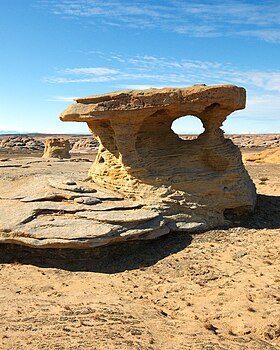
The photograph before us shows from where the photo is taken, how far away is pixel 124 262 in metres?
11.6

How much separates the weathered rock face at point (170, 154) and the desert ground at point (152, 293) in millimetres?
940

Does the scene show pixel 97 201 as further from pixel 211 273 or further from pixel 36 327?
pixel 36 327

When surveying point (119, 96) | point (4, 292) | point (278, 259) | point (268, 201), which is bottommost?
point (4, 292)

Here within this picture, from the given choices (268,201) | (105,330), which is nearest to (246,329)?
(105,330)

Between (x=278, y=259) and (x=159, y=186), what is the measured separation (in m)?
4.16

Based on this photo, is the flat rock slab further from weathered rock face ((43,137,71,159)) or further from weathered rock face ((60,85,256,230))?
weathered rock face ((43,137,71,159))

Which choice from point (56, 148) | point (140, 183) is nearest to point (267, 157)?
point (56, 148)

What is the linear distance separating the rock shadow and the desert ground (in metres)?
0.03

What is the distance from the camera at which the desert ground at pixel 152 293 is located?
7.41m

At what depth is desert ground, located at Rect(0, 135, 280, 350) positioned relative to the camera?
7410mm

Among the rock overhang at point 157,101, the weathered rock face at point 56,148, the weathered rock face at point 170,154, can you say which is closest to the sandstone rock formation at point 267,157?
the weathered rock face at point 56,148

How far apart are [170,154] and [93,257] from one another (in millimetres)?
4549

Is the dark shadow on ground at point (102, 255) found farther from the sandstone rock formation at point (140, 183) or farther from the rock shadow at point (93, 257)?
the sandstone rock formation at point (140, 183)

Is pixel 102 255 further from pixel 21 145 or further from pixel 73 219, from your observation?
pixel 21 145
